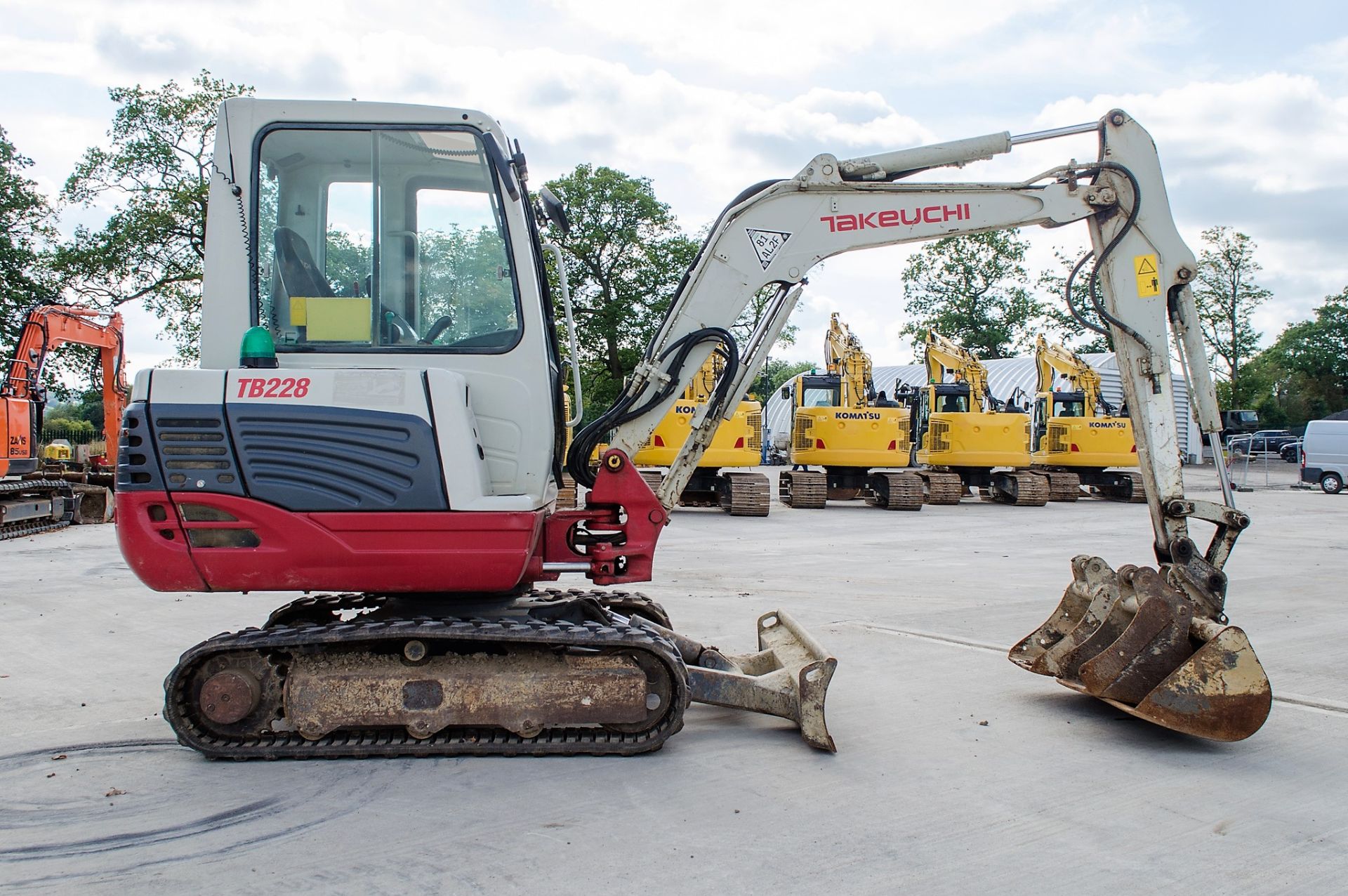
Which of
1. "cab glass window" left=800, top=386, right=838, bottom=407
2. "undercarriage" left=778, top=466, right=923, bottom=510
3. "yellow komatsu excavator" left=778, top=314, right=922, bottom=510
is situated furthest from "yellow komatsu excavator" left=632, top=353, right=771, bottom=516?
"cab glass window" left=800, top=386, right=838, bottom=407

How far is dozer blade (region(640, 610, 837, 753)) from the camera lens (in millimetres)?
4598

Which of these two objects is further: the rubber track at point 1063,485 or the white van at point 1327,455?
the white van at point 1327,455

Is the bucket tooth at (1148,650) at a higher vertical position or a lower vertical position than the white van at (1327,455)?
lower

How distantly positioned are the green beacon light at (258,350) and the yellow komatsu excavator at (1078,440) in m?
22.5

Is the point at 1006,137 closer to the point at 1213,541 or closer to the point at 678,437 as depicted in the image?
the point at 1213,541

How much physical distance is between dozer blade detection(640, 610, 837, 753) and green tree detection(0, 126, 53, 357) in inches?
1283

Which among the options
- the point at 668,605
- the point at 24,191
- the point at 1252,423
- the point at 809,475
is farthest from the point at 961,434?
the point at 1252,423

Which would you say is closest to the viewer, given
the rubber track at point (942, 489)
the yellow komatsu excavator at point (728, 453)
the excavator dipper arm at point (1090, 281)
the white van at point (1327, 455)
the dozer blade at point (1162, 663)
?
the dozer blade at point (1162, 663)

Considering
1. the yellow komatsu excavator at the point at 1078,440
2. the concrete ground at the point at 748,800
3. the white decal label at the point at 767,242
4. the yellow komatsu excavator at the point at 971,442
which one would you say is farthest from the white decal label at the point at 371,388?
the yellow komatsu excavator at the point at 1078,440

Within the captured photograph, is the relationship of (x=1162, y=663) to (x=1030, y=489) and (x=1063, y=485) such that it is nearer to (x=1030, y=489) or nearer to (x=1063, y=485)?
(x=1030, y=489)

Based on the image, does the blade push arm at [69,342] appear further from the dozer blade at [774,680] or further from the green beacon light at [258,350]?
the dozer blade at [774,680]

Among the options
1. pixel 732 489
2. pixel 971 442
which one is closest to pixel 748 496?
pixel 732 489

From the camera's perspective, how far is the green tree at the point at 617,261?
36.5 m

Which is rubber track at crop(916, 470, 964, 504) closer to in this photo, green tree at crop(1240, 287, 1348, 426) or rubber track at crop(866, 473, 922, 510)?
rubber track at crop(866, 473, 922, 510)
